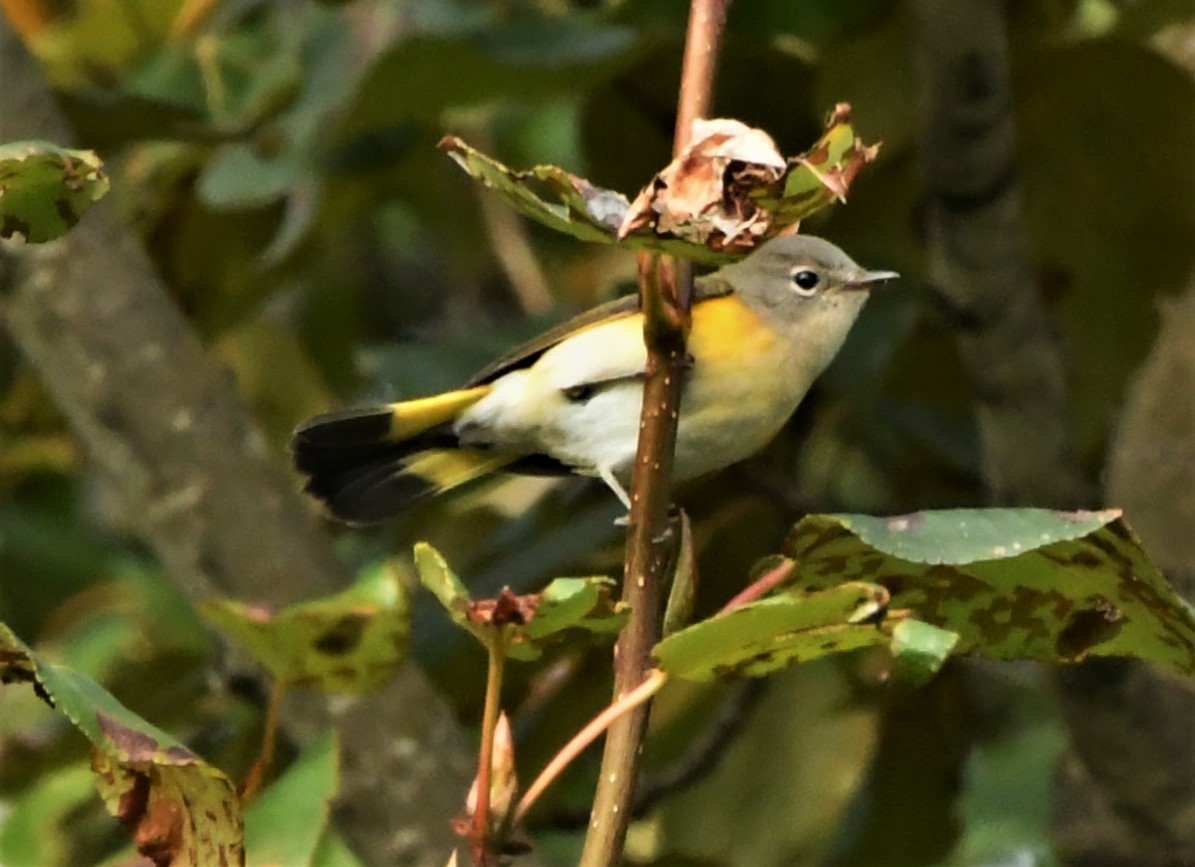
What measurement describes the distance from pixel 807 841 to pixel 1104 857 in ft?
0.74

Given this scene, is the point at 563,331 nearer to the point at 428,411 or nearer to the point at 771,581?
the point at 428,411

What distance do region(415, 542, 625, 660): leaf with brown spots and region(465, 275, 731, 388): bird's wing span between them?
58cm

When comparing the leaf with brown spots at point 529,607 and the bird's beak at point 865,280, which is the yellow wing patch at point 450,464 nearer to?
the bird's beak at point 865,280

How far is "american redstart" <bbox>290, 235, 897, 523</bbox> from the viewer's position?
1.09 meters

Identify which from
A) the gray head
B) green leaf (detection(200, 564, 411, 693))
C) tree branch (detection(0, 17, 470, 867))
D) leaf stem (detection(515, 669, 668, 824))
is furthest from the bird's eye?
leaf stem (detection(515, 669, 668, 824))

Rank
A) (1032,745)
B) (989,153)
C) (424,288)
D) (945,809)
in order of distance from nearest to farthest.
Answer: (989,153), (945,809), (1032,745), (424,288)

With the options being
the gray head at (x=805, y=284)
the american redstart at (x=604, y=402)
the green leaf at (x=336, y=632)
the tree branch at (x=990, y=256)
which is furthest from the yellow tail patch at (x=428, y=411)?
the green leaf at (x=336, y=632)

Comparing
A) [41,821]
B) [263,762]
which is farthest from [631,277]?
[263,762]

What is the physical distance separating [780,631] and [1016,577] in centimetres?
10

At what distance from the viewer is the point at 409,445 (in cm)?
124

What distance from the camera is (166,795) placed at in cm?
57

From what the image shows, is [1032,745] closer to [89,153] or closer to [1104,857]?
[1104,857]

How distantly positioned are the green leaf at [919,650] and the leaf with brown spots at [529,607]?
0.08 meters

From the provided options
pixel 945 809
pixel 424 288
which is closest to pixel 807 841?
pixel 945 809
